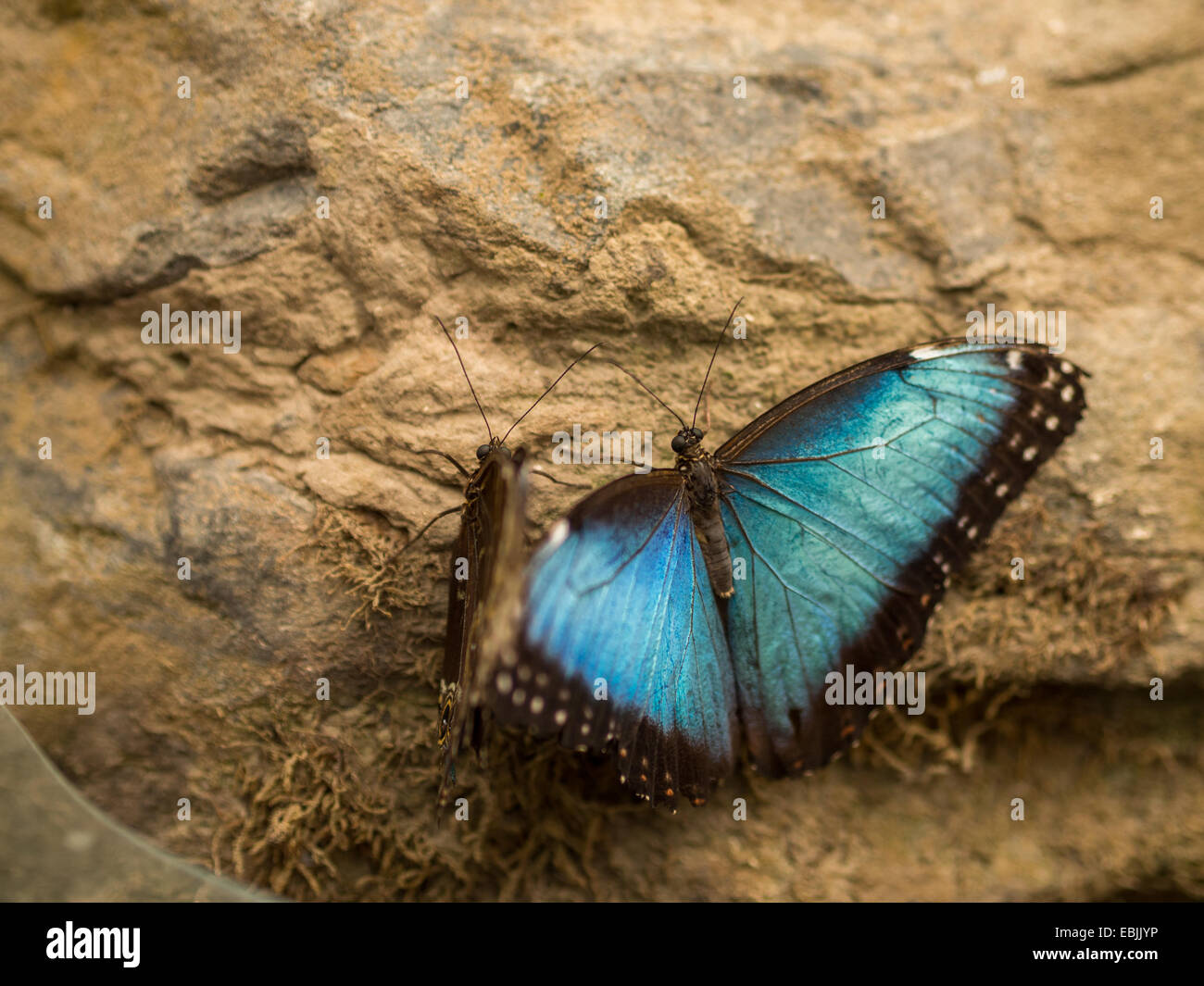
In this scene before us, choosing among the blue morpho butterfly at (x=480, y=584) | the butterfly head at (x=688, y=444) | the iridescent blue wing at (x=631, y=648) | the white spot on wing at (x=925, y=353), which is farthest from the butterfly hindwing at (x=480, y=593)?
the white spot on wing at (x=925, y=353)

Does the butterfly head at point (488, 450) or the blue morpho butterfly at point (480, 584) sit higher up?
the butterfly head at point (488, 450)

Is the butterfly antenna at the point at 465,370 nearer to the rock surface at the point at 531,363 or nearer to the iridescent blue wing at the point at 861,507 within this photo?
the rock surface at the point at 531,363

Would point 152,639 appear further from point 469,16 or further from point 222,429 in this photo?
point 469,16

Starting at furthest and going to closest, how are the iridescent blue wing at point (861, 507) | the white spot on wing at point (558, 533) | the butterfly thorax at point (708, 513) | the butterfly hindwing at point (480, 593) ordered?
the iridescent blue wing at point (861, 507) < the butterfly thorax at point (708, 513) < the white spot on wing at point (558, 533) < the butterfly hindwing at point (480, 593)

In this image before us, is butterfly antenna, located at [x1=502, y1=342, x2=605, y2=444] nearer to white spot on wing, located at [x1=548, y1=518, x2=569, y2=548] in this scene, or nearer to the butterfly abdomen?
the butterfly abdomen

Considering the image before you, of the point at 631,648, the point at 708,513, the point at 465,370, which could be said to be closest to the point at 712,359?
the point at 708,513

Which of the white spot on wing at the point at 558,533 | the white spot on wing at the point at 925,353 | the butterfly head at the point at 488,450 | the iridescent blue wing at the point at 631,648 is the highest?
the white spot on wing at the point at 925,353

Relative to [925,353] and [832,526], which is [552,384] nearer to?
[832,526]

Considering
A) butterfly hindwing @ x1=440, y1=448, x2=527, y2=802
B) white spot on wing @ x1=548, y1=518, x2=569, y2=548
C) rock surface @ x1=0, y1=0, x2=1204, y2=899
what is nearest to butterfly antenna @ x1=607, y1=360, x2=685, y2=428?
rock surface @ x1=0, y1=0, x2=1204, y2=899
